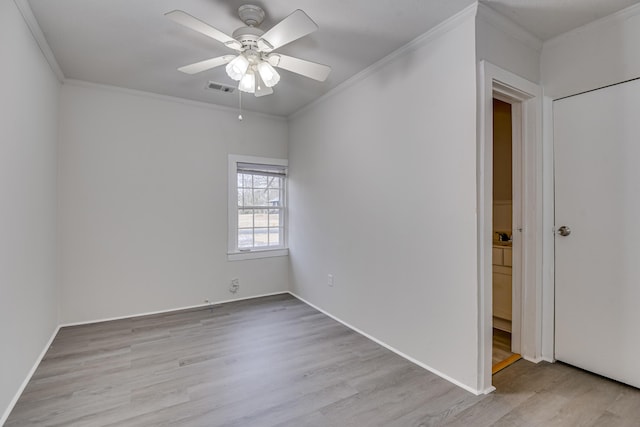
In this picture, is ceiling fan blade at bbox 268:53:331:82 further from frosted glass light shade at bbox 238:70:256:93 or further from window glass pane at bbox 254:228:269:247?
window glass pane at bbox 254:228:269:247

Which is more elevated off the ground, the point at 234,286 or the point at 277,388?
the point at 234,286

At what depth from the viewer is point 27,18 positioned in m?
2.13

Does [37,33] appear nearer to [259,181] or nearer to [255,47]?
[255,47]

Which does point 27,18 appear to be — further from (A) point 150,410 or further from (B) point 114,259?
(A) point 150,410

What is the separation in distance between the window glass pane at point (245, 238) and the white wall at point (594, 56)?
3.59 meters

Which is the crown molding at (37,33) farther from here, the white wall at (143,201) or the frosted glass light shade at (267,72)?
the frosted glass light shade at (267,72)

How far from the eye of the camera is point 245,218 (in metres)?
4.38

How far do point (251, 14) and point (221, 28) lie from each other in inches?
13.8

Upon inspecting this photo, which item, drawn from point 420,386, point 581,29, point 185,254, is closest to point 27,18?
point 185,254

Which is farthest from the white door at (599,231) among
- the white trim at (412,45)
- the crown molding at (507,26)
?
the white trim at (412,45)

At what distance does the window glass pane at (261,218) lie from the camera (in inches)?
175

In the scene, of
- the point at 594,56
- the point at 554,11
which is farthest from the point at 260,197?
the point at 594,56

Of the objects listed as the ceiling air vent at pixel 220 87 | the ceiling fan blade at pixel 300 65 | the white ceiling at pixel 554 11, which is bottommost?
the ceiling fan blade at pixel 300 65

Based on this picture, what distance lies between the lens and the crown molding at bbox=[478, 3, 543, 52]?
2.10 meters
